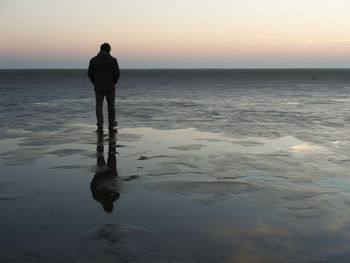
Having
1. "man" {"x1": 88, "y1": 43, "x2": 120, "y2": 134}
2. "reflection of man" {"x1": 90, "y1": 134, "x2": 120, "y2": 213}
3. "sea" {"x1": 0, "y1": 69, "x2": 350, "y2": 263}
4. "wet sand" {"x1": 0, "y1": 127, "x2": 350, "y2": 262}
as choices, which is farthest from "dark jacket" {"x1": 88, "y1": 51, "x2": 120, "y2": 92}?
"reflection of man" {"x1": 90, "y1": 134, "x2": 120, "y2": 213}

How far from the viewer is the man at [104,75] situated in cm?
948

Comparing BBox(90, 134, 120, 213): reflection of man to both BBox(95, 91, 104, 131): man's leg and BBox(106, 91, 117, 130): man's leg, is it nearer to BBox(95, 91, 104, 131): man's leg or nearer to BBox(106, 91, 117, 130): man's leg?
BBox(95, 91, 104, 131): man's leg

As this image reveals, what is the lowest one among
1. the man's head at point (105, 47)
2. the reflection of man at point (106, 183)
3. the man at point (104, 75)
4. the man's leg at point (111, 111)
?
the reflection of man at point (106, 183)

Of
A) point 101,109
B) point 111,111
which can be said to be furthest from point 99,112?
point 111,111

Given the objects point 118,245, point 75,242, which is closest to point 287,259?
point 118,245

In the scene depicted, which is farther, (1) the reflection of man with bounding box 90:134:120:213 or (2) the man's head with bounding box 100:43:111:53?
(2) the man's head with bounding box 100:43:111:53

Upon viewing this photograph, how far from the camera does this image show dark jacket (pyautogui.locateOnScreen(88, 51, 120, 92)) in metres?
9.48

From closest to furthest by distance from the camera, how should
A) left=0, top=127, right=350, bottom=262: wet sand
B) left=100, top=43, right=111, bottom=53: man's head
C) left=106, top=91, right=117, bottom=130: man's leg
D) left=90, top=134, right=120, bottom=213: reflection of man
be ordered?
left=0, top=127, right=350, bottom=262: wet sand, left=90, top=134, right=120, bottom=213: reflection of man, left=100, top=43, right=111, bottom=53: man's head, left=106, top=91, right=117, bottom=130: man's leg

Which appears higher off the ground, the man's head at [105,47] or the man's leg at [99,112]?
the man's head at [105,47]

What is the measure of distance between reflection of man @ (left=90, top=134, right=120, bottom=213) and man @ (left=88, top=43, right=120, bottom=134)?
2854 millimetres

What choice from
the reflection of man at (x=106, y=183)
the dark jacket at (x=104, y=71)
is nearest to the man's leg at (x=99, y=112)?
the dark jacket at (x=104, y=71)

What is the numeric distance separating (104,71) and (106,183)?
513cm

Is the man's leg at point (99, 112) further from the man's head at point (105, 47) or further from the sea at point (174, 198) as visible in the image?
the man's head at point (105, 47)

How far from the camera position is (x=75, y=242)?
3129 millimetres
